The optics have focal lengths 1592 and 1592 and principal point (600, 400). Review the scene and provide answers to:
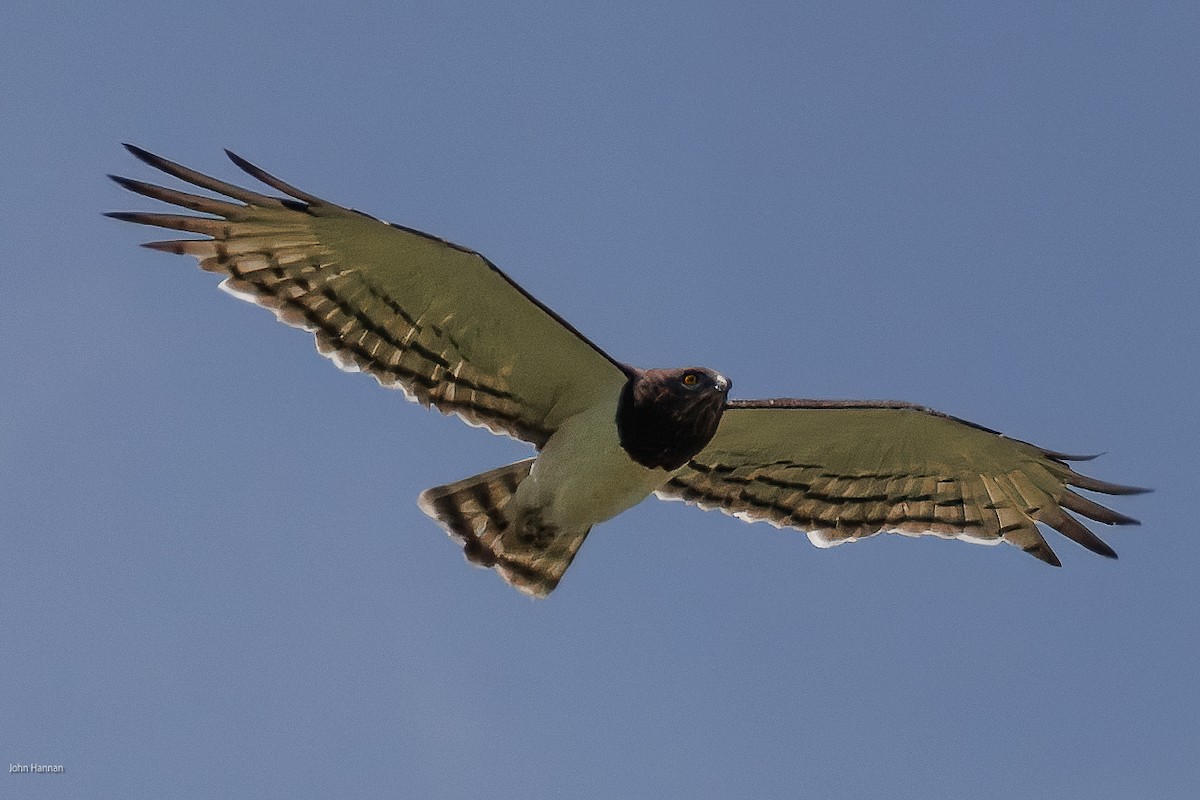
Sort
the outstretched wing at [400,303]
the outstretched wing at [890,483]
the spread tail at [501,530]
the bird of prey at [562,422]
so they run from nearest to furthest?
1. the outstretched wing at [400,303]
2. the bird of prey at [562,422]
3. the spread tail at [501,530]
4. the outstretched wing at [890,483]

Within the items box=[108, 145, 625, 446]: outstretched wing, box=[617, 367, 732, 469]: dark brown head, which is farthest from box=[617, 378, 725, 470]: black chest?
box=[108, 145, 625, 446]: outstretched wing

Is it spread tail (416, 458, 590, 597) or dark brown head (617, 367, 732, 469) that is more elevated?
dark brown head (617, 367, 732, 469)

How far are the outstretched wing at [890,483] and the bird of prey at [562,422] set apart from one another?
0.05 ft

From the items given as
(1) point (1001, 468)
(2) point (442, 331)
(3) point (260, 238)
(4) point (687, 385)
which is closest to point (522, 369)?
(2) point (442, 331)

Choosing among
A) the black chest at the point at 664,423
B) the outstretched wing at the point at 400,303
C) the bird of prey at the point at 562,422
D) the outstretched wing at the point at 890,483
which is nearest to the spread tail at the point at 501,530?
the bird of prey at the point at 562,422

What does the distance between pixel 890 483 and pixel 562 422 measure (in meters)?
2.79

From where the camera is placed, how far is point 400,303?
1159 cm

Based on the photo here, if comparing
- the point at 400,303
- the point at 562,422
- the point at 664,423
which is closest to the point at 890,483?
the point at 664,423

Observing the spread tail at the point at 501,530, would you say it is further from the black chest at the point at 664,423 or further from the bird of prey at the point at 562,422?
the black chest at the point at 664,423

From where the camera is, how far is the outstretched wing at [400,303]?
430 inches

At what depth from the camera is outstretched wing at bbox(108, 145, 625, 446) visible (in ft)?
35.8

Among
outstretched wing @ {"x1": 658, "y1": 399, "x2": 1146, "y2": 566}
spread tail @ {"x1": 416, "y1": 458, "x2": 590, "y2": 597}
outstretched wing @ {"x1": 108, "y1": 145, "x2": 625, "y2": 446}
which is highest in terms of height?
outstretched wing @ {"x1": 658, "y1": 399, "x2": 1146, "y2": 566}

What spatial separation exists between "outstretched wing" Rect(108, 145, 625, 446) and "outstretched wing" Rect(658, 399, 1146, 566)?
136cm

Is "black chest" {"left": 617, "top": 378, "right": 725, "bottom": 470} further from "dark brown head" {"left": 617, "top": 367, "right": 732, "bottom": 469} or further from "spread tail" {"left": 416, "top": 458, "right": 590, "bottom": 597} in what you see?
"spread tail" {"left": 416, "top": 458, "right": 590, "bottom": 597}
